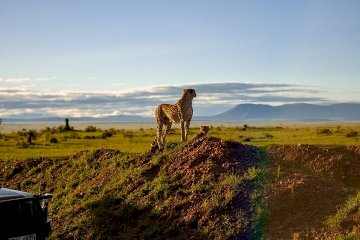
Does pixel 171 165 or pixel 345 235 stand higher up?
pixel 171 165

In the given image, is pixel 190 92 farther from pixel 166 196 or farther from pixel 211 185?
pixel 211 185

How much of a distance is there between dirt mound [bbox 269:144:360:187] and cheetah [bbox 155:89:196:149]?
10.9 ft

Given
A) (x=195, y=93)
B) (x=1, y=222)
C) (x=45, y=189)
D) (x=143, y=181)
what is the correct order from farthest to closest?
(x=45, y=189) < (x=195, y=93) < (x=143, y=181) < (x=1, y=222)

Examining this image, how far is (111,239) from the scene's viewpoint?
51.9 ft

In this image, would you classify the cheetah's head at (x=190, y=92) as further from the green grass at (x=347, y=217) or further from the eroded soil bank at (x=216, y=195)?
the green grass at (x=347, y=217)

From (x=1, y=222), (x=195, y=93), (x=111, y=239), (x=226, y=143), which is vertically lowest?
(x=111, y=239)

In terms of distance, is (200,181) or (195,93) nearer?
(200,181)

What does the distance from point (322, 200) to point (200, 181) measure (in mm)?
3643

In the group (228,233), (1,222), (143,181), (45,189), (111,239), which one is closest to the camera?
(1,222)

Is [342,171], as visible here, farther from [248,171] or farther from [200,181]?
[200,181]

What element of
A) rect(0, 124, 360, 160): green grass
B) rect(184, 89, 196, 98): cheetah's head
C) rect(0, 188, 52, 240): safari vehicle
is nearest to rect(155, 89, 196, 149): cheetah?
rect(184, 89, 196, 98): cheetah's head

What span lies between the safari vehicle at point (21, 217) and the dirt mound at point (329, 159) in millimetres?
8018

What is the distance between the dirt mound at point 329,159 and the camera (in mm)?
16500

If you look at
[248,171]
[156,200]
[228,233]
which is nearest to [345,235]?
[228,233]
